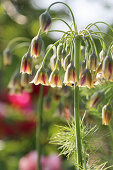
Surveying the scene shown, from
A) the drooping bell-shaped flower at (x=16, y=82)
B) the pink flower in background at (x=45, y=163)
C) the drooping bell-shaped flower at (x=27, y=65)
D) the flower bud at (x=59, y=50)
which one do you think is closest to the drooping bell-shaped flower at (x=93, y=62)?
the flower bud at (x=59, y=50)

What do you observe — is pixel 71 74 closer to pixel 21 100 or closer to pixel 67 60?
pixel 67 60

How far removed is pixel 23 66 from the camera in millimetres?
1174

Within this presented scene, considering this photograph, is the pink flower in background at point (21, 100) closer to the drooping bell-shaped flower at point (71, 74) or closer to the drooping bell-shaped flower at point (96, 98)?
the drooping bell-shaped flower at point (96, 98)

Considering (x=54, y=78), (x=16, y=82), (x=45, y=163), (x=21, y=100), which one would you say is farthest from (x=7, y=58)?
(x=54, y=78)

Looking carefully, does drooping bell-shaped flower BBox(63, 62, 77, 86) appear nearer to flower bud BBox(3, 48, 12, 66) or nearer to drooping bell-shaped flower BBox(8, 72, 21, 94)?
drooping bell-shaped flower BBox(8, 72, 21, 94)

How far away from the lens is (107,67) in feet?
3.22

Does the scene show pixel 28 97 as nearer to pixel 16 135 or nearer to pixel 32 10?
pixel 16 135

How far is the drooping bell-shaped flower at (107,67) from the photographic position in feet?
3.21

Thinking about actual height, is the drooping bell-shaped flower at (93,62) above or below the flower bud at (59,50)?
below

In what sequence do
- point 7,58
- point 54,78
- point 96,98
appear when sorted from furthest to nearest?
point 7,58
point 96,98
point 54,78

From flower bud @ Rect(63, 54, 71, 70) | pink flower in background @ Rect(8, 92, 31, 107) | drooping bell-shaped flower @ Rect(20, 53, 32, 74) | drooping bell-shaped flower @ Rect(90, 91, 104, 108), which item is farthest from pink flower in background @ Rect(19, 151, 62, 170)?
flower bud @ Rect(63, 54, 71, 70)

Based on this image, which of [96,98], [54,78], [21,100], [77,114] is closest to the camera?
[77,114]

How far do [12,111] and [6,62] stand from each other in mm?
868

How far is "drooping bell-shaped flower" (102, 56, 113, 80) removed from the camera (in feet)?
3.21
